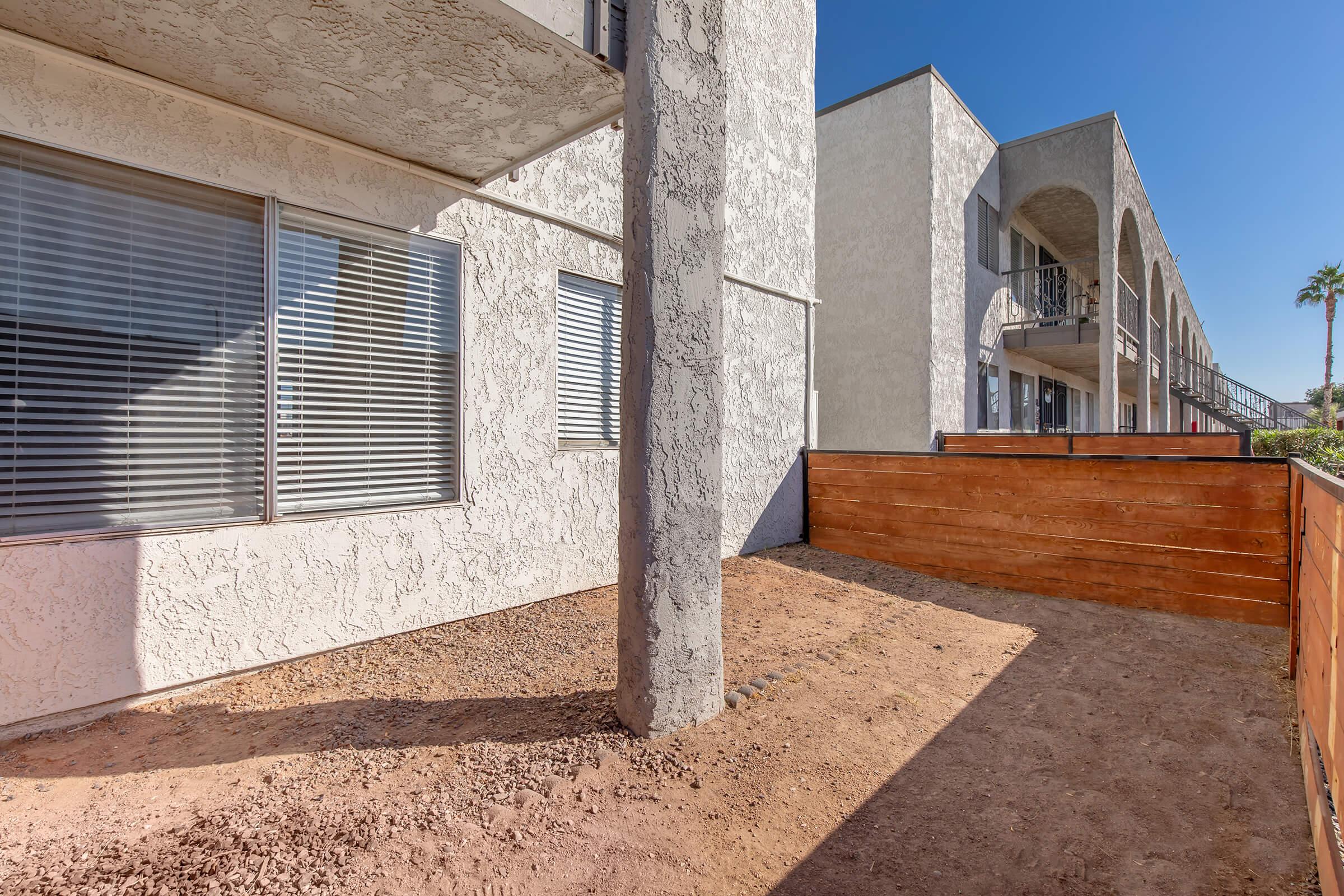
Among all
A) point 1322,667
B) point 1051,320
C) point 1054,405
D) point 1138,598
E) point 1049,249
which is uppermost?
point 1049,249

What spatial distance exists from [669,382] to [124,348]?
2.81 meters

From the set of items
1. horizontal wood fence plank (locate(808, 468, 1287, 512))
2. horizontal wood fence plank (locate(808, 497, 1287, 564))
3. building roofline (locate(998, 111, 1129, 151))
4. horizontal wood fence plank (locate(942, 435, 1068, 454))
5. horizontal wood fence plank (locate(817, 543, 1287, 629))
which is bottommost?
horizontal wood fence plank (locate(817, 543, 1287, 629))

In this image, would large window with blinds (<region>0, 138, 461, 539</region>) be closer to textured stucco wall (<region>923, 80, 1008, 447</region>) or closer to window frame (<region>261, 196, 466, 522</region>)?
window frame (<region>261, 196, 466, 522</region>)

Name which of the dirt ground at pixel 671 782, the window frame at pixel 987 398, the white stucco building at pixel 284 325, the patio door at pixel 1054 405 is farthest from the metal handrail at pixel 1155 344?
the white stucco building at pixel 284 325

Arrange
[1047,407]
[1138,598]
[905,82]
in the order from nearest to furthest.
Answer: [1138,598]
[905,82]
[1047,407]

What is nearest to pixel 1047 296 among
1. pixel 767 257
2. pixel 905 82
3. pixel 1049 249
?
pixel 1049 249

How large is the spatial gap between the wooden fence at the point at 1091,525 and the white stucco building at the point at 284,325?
10.8 ft

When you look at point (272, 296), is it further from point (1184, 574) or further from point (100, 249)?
point (1184, 574)

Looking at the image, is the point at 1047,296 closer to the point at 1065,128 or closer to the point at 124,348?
the point at 1065,128

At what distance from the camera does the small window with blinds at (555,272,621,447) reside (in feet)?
16.5

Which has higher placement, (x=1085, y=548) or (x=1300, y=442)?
(x=1300, y=442)

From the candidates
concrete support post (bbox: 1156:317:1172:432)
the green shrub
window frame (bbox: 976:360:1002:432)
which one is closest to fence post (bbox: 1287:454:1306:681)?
window frame (bbox: 976:360:1002:432)

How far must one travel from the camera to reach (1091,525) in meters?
5.37

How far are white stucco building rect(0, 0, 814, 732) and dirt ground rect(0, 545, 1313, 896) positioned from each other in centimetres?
53
